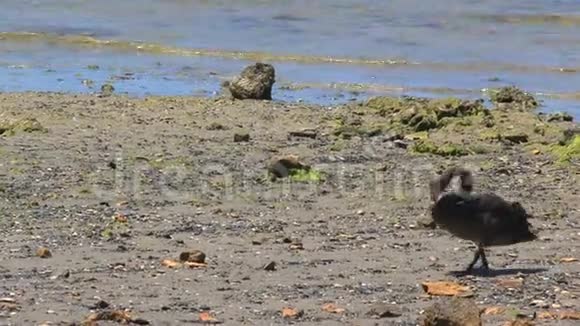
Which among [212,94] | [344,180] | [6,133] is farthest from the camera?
[212,94]

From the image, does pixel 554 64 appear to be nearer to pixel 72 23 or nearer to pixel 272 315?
pixel 72 23

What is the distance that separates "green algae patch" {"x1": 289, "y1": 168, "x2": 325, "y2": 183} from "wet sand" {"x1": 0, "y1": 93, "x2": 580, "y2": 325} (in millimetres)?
69

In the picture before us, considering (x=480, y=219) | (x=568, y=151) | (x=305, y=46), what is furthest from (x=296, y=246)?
(x=305, y=46)

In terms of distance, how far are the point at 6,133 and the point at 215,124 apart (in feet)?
5.24

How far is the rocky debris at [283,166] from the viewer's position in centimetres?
858

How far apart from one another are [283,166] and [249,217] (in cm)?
108

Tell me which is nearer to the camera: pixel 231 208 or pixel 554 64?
pixel 231 208

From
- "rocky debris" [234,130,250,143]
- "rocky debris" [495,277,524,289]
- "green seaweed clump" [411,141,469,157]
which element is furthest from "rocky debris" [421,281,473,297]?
"rocky debris" [234,130,250,143]

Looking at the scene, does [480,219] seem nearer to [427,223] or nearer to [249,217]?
[427,223]

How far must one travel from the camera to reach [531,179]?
864 cm

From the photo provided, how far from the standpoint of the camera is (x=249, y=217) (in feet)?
24.9

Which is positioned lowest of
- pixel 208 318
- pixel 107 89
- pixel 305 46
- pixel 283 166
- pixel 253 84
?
pixel 208 318

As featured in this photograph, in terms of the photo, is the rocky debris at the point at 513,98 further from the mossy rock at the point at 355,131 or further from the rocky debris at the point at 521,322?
the rocky debris at the point at 521,322

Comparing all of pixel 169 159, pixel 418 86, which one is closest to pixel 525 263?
pixel 169 159
